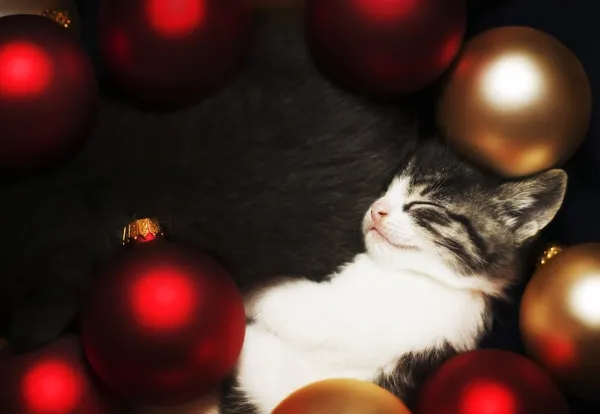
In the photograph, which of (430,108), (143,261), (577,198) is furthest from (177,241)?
(577,198)

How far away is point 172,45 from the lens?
0.77 metres

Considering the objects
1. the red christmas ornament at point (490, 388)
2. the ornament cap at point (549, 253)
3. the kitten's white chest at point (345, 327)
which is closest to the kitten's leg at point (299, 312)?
the kitten's white chest at point (345, 327)

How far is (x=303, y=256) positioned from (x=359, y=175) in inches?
4.3

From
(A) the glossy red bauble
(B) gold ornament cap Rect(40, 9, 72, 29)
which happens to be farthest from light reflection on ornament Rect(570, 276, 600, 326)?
(B) gold ornament cap Rect(40, 9, 72, 29)

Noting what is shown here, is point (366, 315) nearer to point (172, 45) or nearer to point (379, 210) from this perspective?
point (379, 210)

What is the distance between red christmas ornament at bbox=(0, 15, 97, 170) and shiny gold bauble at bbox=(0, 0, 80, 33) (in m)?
0.10

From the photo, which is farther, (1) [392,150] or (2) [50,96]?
(1) [392,150]

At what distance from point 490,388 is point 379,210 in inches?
9.0

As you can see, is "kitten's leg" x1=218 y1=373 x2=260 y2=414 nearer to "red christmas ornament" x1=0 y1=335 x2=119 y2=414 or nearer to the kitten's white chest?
the kitten's white chest

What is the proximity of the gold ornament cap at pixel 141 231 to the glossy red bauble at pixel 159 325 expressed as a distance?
0.12 ft

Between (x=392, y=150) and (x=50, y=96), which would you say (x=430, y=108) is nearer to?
(x=392, y=150)

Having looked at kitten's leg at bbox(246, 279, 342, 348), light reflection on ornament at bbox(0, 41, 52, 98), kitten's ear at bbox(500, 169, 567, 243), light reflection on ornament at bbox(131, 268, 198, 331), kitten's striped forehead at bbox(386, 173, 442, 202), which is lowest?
kitten's leg at bbox(246, 279, 342, 348)

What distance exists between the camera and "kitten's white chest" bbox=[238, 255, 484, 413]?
829 mm

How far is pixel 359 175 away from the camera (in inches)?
33.4
